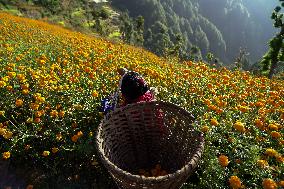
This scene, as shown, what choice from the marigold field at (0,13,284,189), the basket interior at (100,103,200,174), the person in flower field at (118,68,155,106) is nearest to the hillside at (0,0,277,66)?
the marigold field at (0,13,284,189)

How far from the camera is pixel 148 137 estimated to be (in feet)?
14.1

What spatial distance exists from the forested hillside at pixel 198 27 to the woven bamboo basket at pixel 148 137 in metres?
70.2

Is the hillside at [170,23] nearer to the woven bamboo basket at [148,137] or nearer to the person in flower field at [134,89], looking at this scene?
the person in flower field at [134,89]

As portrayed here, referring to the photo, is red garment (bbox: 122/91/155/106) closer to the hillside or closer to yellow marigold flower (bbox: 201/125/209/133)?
yellow marigold flower (bbox: 201/125/209/133)

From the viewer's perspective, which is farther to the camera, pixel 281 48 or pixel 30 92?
pixel 281 48

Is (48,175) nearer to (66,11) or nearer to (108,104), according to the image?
(108,104)

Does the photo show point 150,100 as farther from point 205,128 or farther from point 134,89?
point 205,128

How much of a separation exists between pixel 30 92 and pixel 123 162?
170 cm

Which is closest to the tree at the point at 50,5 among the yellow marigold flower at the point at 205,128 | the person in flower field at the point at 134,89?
the person in flower field at the point at 134,89

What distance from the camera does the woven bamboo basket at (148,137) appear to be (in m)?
3.58

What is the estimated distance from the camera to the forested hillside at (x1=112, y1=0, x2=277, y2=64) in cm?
10596

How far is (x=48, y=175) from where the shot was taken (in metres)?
3.85

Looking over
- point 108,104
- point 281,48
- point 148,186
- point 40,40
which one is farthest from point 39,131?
point 281,48

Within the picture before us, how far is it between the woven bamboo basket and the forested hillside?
70.2 metres
